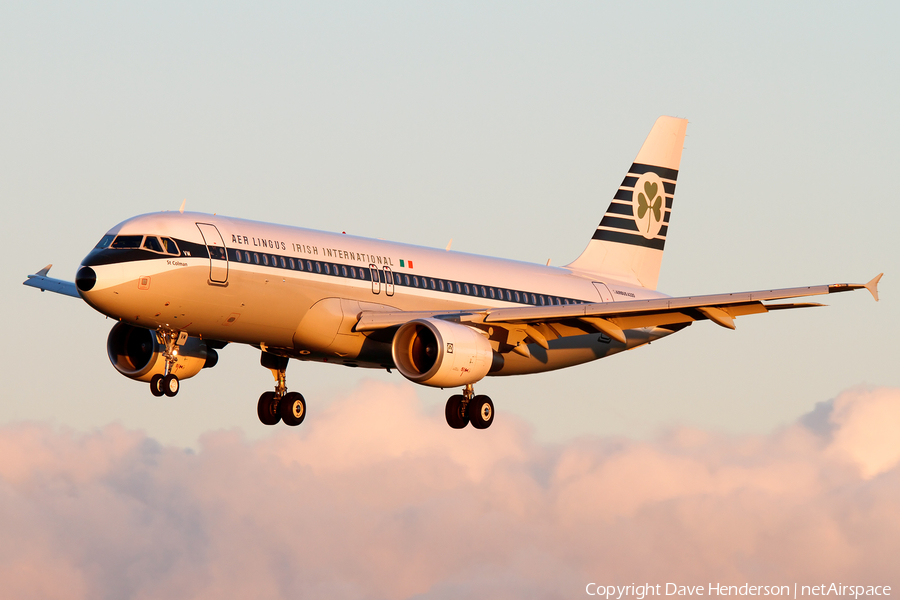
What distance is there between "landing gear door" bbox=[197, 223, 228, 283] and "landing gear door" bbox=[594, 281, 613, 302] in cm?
1657

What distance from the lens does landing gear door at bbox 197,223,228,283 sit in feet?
121

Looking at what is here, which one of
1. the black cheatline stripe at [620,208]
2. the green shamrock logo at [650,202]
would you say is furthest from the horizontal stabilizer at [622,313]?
the green shamrock logo at [650,202]

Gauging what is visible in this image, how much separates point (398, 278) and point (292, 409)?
248 inches

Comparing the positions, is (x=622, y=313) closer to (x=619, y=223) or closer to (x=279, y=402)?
(x=279, y=402)

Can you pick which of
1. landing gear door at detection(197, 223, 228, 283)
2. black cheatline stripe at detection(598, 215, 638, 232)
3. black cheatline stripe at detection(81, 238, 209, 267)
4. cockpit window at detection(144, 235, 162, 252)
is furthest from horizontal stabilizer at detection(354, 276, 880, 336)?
black cheatline stripe at detection(598, 215, 638, 232)

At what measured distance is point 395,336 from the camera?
3947 cm

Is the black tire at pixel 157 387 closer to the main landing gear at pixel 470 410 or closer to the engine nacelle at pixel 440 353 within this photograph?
the engine nacelle at pixel 440 353

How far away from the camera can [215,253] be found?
3703 cm

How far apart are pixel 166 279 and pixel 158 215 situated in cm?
228

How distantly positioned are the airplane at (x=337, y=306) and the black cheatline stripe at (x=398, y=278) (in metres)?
0.04

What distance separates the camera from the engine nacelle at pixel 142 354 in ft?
139

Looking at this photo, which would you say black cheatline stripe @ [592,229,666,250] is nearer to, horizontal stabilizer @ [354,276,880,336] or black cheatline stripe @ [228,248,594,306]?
black cheatline stripe @ [228,248,594,306]

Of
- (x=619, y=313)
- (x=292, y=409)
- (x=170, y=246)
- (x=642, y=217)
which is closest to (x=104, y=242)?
(x=170, y=246)

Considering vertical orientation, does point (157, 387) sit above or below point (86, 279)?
below
